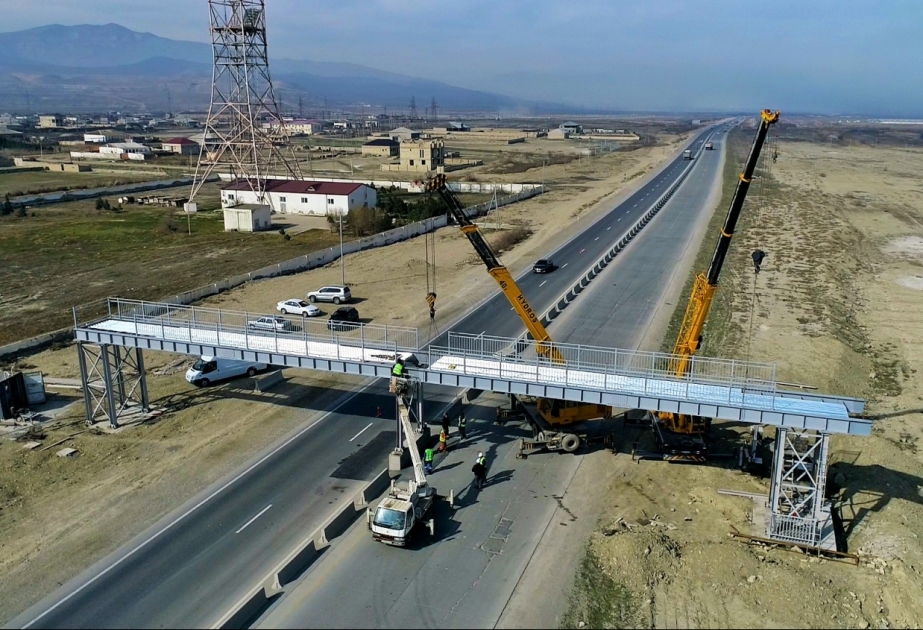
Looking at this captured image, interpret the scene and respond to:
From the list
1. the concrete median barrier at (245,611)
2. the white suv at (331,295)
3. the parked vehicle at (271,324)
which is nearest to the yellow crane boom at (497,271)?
the concrete median barrier at (245,611)

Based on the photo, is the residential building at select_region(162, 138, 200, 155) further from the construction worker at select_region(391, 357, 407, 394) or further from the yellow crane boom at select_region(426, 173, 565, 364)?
the construction worker at select_region(391, 357, 407, 394)

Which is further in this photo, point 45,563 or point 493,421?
point 493,421

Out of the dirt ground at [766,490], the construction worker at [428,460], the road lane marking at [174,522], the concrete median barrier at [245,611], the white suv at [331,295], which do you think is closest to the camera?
the concrete median barrier at [245,611]

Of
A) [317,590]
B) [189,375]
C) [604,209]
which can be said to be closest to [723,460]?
[317,590]

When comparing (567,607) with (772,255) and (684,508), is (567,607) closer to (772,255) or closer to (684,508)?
(684,508)

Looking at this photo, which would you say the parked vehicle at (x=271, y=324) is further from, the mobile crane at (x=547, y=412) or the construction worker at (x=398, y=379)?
the mobile crane at (x=547, y=412)

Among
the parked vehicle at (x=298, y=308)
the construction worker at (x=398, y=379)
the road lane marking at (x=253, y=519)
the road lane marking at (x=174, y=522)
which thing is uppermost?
the construction worker at (x=398, y=379)

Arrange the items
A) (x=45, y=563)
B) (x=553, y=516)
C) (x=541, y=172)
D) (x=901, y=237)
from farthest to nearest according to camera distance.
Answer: (x=541, y=172), (x=901, y=237), (x=553, y=516), (x=45, y=563)
